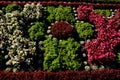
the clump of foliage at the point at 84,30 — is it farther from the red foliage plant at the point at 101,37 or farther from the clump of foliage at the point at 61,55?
the clump of foliage at the point at 61,55

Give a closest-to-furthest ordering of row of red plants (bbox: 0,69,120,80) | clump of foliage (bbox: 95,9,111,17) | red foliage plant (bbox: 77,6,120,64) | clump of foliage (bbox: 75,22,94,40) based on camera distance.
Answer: row of red plants (bbox: 0,69,120,80) → red foliage plant (bbox: 77,6,120,64) → clump of foliage (bbox: 75,22,94,40) → clump of foliage (bbox: 95,9,111,17)

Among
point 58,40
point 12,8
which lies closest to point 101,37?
point 58,40

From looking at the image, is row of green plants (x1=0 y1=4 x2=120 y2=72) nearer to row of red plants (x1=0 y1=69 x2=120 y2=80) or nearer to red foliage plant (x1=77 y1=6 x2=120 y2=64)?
red foliage plant (x1=77 y1=6 x2=120 y2=64)

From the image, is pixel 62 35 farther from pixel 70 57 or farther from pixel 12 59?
pixel 12 59

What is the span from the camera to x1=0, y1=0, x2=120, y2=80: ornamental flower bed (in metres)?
17.1

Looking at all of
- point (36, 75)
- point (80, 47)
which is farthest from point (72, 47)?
point (36, 75)

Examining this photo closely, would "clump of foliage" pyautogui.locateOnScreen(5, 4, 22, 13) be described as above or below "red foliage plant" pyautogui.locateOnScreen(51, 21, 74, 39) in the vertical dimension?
above

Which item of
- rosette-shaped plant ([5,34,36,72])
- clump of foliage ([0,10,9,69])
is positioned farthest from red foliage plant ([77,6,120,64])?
clump of foliage ([0,10,9,69])

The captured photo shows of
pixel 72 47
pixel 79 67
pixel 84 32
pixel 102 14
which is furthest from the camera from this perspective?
pixel 102 14

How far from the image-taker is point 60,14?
21.8 metres

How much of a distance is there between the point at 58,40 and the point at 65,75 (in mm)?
4024

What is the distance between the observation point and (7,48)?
18.1 m

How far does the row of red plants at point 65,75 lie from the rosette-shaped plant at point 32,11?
6.05 m

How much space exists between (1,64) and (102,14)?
8686 mm
